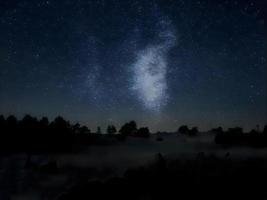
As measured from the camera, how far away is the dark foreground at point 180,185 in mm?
41469

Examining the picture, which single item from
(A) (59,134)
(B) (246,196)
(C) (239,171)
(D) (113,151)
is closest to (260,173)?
(C) (239,171)

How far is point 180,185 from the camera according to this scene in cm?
4328

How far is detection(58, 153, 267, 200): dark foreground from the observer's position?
41.5 meters

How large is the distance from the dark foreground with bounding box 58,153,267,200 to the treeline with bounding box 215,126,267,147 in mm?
32469

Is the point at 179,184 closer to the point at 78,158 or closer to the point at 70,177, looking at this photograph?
the point at 70,177

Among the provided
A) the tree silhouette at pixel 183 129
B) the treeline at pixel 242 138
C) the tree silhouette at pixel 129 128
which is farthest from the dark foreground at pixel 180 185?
the tree silhouette at pixel 183 129

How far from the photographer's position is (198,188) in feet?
139

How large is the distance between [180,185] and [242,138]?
52.7 m

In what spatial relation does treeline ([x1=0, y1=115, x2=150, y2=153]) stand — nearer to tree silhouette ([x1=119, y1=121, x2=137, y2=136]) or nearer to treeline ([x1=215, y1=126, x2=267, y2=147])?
tree silhouette ([x1=119, y1=121, x2=137, y2=136])

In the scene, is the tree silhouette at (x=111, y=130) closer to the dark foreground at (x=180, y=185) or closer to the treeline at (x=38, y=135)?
the treeline at (x=38, y=135)

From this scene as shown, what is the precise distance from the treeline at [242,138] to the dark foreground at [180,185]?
3247 centimetres

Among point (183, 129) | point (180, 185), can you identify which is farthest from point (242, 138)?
point (180, 185)

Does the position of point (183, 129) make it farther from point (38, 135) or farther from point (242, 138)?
point (38, 135)

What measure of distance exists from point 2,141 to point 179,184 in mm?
50711
